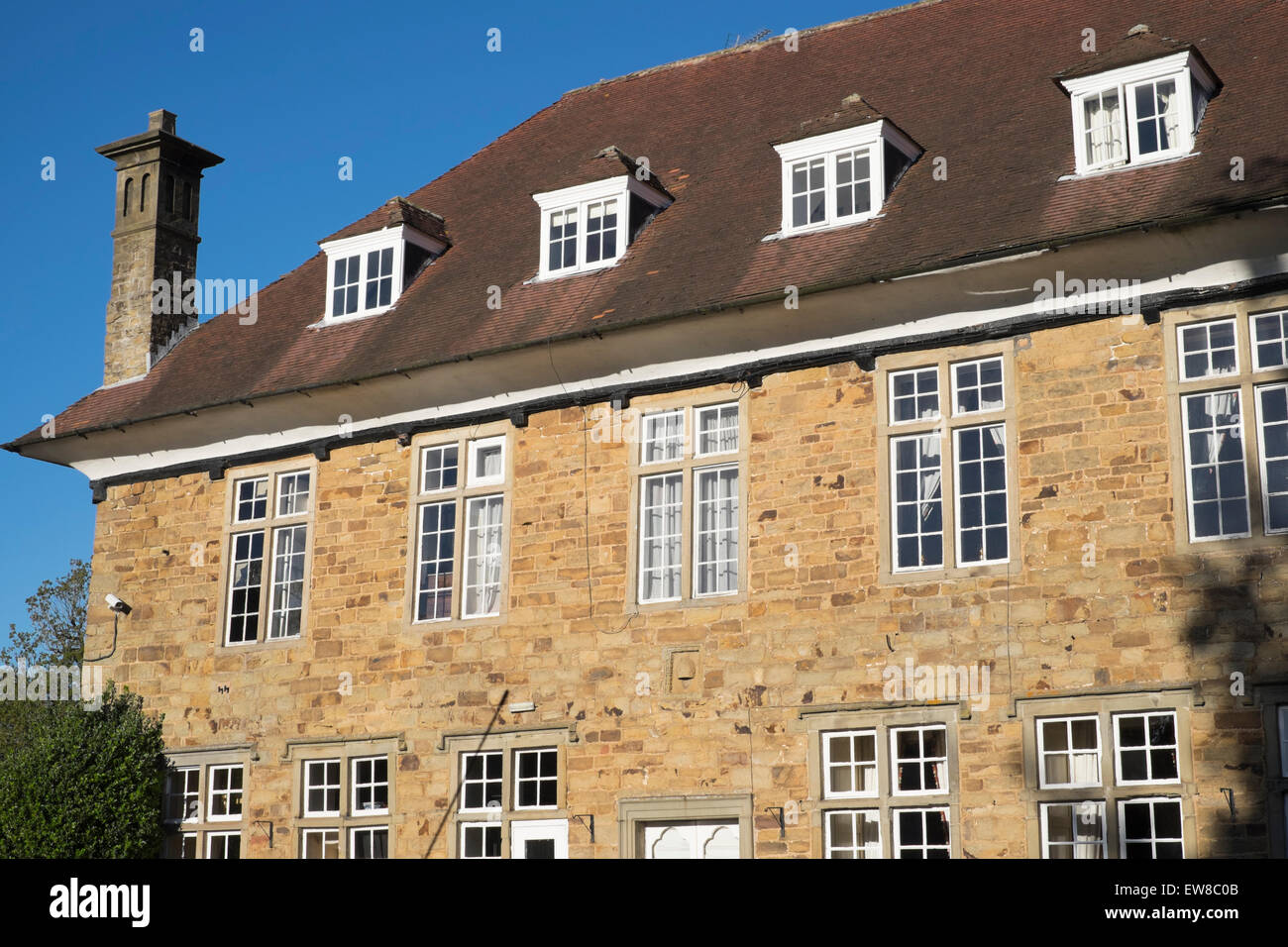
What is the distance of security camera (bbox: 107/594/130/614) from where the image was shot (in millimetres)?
19516

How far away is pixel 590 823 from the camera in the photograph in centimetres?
1598

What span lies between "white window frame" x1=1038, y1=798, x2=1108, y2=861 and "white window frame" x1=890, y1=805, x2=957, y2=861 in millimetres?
814

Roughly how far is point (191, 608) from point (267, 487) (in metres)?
1.69

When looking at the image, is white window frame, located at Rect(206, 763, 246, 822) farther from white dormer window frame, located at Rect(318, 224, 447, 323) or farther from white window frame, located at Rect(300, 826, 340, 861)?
white dormer window frame, located at Rect(318, 224, 447, 323)

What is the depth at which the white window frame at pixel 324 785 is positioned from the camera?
1756 cm

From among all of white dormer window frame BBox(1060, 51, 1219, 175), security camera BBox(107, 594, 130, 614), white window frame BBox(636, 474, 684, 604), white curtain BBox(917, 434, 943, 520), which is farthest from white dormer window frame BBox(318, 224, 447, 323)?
white dormer window frame BBox(1060, 51, 1219, 175)

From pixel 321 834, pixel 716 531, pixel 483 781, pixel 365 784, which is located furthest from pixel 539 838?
pixel 716 531

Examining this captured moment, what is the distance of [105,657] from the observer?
64.2 ft

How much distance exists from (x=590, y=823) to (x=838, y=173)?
710cm

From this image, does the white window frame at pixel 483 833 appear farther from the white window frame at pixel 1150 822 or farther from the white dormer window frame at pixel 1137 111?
the white dormer window frame at pixel 1137 111

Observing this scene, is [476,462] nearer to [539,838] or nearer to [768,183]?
[539,838]
